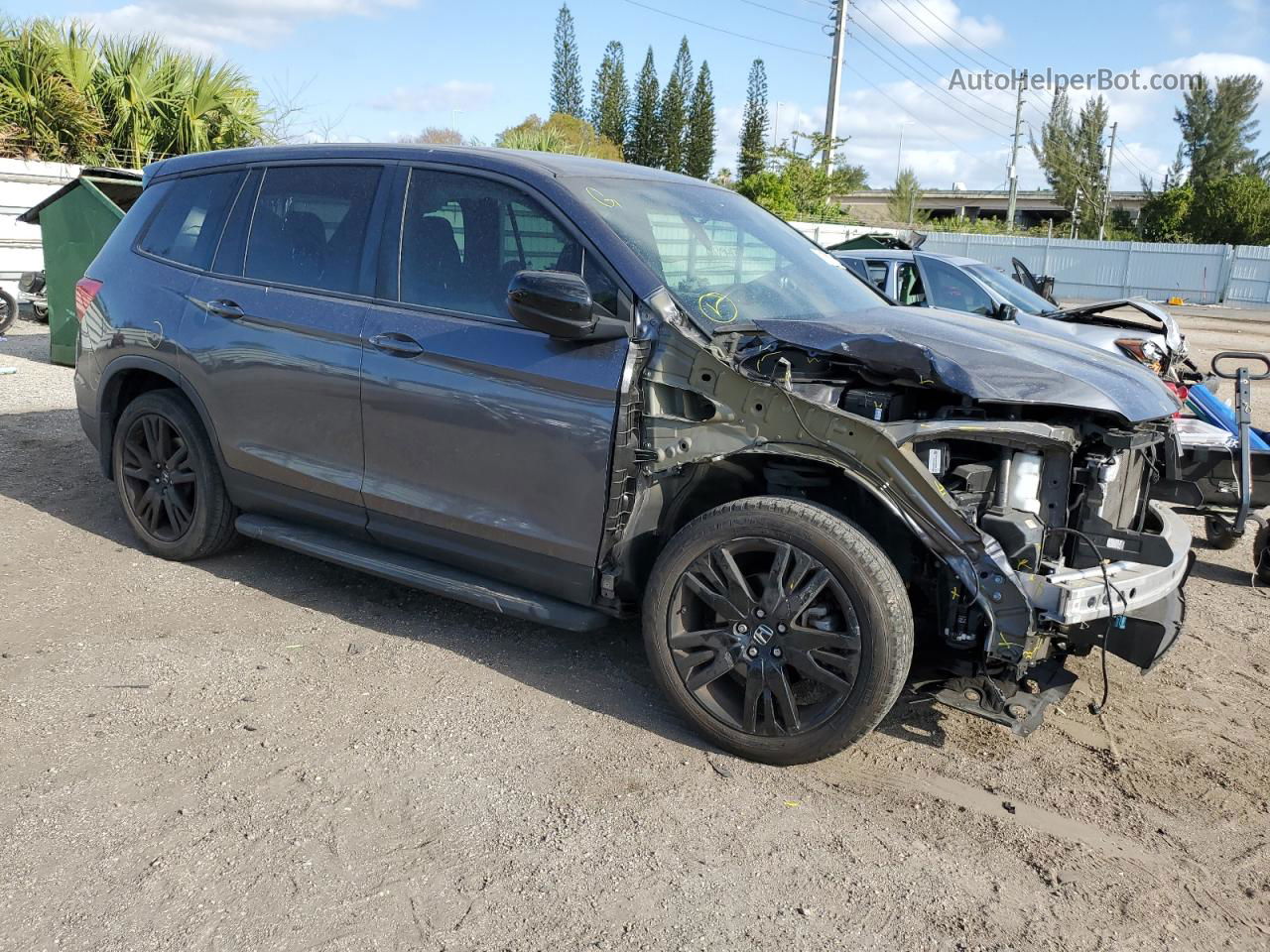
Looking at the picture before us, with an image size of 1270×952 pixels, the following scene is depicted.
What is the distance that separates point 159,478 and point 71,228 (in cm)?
720

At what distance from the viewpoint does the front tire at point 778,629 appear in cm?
328

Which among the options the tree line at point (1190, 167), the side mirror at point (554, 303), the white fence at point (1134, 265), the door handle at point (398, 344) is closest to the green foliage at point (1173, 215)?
the tree line at point (1190, 167)

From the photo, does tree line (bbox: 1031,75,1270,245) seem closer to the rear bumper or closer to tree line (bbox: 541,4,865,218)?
tree line (bbox: 541,4,865,218)

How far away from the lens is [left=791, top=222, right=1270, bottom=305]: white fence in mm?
37344

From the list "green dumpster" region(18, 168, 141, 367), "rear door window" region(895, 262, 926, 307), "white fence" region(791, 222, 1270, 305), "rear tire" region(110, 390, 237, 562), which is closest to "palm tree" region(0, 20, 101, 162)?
"green dumpster" region(18, 168, 141, 367)

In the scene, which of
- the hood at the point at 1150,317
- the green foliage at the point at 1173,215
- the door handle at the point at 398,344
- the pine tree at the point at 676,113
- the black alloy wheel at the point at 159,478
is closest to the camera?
the door handle at the point at 398,344

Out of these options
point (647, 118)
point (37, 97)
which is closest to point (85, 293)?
point (37, 97)

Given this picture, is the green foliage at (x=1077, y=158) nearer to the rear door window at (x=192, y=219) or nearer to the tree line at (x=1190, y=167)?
the tree line at (x=1190, y=167)

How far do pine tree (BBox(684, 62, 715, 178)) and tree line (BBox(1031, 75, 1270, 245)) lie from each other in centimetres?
2244

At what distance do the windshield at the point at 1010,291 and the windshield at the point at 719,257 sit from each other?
19.9 feet

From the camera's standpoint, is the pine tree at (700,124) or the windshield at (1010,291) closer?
the windshield at (1010,291)

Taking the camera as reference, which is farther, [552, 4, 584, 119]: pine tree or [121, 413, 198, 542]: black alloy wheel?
[552, 4, 584, 119]: pine tree

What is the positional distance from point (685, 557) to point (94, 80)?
669 inches

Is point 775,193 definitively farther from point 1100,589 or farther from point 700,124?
point 700,124
